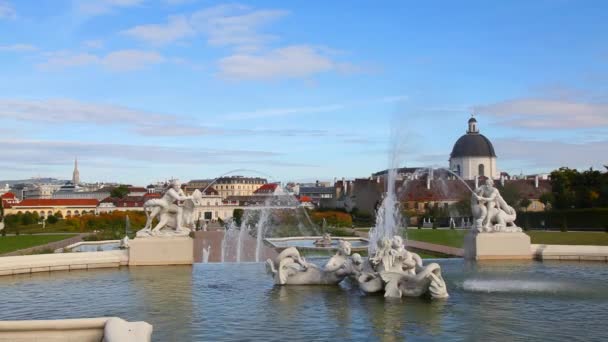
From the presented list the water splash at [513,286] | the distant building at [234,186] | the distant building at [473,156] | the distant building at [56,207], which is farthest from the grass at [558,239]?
the distant building at [234,186]

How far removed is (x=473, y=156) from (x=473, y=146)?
2146 mm

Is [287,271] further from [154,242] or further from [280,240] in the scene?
[280,240]

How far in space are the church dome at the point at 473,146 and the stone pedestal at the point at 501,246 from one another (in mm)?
105850

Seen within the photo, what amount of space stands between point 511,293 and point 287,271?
482 centimetres

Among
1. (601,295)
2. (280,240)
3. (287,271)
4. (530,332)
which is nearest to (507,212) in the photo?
(601,295)

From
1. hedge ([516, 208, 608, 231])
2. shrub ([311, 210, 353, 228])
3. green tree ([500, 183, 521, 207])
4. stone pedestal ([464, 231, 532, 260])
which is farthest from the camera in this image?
green tree ([500, 183, 521, 207])

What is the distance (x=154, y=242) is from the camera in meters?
18.2

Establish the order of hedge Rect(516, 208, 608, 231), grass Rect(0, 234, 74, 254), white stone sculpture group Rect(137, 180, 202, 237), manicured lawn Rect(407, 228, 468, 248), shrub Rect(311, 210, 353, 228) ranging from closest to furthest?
white stone sculpture group Rect(137, 180, 202, 237) → grass Rect(0, 234, 74, 254) → manicured lawn Rect(407, 228, 468, 248) → hedge Rect(516, 208, 608, 231) → shrub Rect(311, 210, 353, 228)

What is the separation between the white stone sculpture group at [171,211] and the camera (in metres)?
18.3

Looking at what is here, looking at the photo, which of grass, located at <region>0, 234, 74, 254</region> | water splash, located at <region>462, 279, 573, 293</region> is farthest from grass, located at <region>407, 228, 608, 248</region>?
grass, located at <region>0, 234, 74, 254</region>

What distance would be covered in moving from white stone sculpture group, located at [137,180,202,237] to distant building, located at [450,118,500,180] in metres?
106

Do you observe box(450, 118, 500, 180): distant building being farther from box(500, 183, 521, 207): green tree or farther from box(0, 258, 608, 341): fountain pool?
box(0, 258, 608, 341): fountain pool

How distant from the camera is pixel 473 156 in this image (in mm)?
121625

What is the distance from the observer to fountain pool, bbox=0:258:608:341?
9375 millimetres
